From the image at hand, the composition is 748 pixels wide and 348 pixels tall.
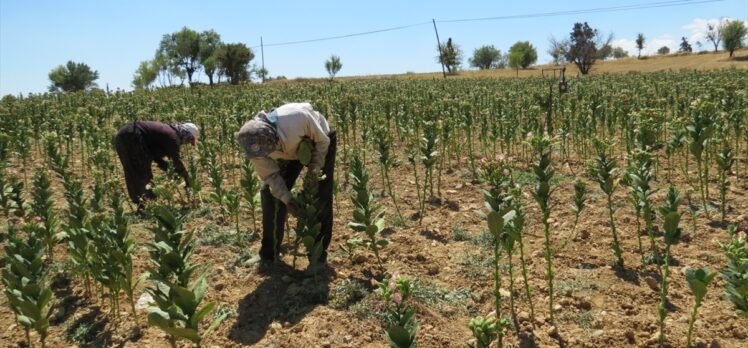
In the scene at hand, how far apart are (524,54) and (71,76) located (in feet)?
207

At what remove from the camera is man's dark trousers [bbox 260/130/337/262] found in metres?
4.77

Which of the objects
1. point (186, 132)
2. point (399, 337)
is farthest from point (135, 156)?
point (399, 337)

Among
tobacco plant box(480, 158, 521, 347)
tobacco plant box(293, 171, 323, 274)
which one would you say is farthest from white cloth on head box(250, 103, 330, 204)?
tobacco plant box(480, 158, 521, 347)

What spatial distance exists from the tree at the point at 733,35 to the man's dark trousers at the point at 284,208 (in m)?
73.3

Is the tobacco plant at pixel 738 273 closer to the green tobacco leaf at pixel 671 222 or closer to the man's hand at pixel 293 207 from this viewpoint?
the green tobacco leaf at pixel 671 222

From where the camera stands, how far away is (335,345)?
3629 millimetres

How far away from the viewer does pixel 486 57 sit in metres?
104

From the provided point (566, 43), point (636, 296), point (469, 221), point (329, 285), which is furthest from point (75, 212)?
point (566, 43)

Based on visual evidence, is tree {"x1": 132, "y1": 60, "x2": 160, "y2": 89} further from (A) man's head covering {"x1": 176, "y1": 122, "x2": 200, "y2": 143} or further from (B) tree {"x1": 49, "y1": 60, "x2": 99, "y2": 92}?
(A) man's head covering {"x1": 176, "y1": 122, "x2": 200, "y2": 143}

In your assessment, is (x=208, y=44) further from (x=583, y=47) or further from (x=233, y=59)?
(x=583, y=47)

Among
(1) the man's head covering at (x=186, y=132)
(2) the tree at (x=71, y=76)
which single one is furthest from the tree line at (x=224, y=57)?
(1) the man's head covering at (x=186, y=132)

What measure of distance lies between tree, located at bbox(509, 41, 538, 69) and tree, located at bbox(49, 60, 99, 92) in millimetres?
56969

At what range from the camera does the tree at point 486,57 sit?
102750mm

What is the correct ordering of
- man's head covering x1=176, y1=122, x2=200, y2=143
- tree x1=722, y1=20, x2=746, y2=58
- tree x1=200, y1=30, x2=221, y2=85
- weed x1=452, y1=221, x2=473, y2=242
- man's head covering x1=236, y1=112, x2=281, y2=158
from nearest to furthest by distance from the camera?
man's head covering x1=236, y1=112, x2=281, y2=158
weed x1=452, y1=221, x2=473, y2=242
man's head covering x1=176, y1=122, x2=200, y2=143
tree x1=200, y1=30, x2=221, y2=85
tree x1=722, y1=20, x2=746, y2=58
